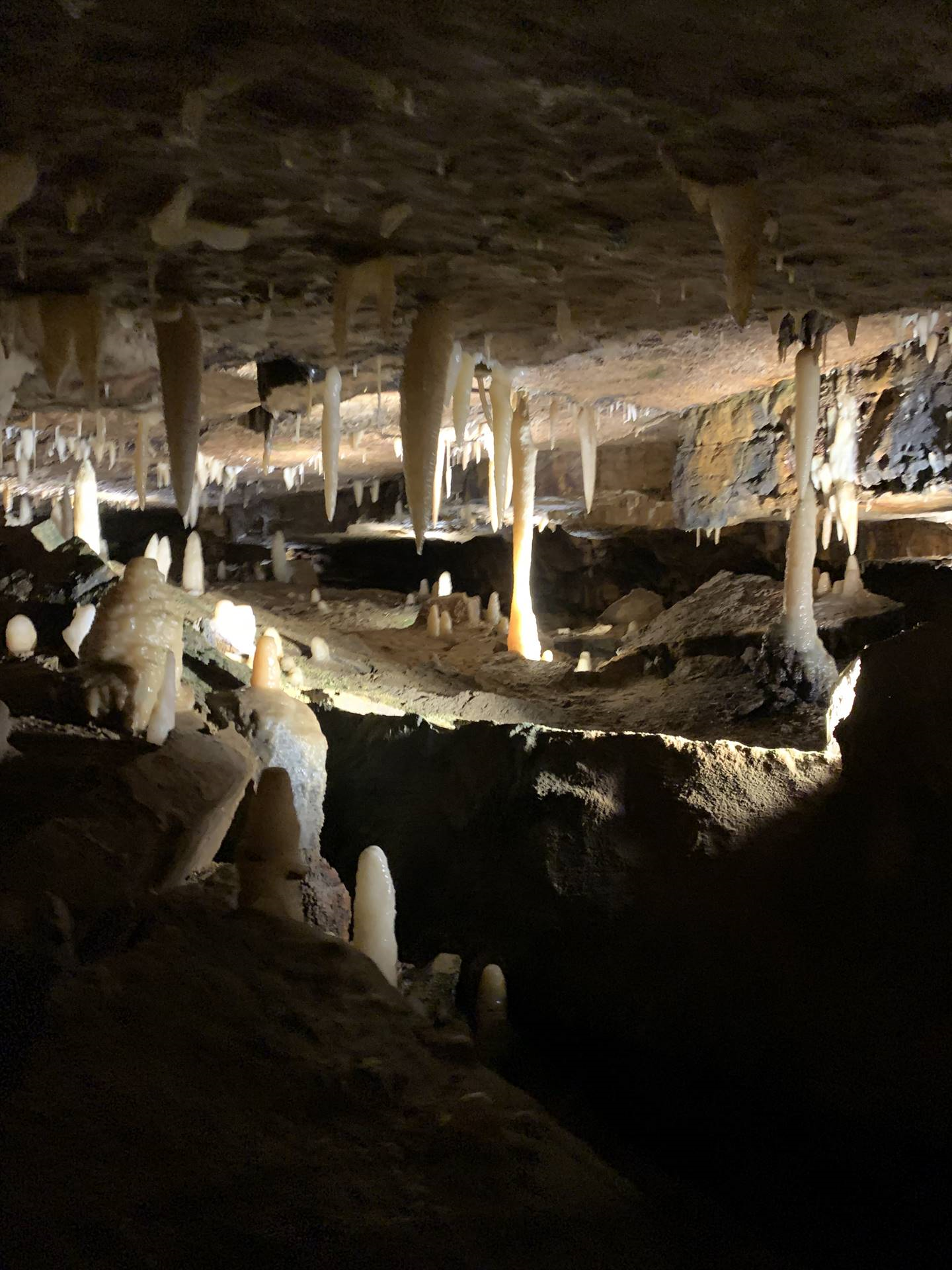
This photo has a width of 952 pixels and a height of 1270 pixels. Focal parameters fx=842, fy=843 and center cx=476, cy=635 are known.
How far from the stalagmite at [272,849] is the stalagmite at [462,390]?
294 centimetres

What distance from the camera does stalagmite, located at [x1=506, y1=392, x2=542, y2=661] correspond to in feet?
29.7

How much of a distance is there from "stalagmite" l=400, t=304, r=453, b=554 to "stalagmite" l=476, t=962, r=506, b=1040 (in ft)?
8.07

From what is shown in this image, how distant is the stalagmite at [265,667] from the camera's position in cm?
607

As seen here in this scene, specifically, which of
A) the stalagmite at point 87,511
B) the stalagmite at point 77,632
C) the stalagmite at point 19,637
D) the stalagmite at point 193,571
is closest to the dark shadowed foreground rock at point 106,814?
the stalagmite at point 77,632

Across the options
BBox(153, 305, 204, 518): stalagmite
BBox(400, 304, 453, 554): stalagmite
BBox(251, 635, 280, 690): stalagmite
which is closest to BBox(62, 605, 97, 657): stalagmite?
BBox(251, 635, 280, 690): stalagmite

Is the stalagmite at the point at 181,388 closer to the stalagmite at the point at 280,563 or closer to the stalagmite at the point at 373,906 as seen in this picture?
the stalagmite at the point at 373,906

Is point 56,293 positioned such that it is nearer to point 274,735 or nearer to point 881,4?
point 274,735

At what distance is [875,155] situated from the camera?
116 inches

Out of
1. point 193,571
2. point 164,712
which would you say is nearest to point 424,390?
point 164,712

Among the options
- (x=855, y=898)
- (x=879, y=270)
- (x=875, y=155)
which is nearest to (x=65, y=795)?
(x=855, y=898)

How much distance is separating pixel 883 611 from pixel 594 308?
554cm

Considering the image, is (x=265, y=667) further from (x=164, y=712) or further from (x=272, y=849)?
(x=272, y=849)

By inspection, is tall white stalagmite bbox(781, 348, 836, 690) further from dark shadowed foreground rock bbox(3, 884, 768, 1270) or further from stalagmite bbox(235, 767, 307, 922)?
dark shadowed foreground rock bbox(3, 884, 768, 1270)

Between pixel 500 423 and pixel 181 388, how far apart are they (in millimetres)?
3199
